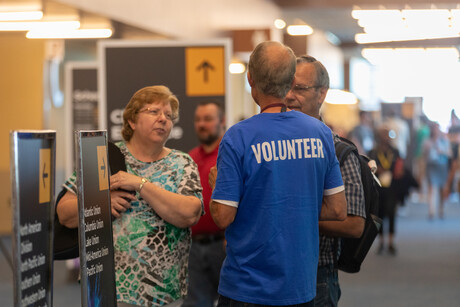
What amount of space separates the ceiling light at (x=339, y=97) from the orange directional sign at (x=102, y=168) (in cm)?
2339

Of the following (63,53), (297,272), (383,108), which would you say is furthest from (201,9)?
(383,108)

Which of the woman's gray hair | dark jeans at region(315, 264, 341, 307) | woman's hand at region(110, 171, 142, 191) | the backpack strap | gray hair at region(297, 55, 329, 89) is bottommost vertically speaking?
dark jeans at region(315, 264, 341, 307)

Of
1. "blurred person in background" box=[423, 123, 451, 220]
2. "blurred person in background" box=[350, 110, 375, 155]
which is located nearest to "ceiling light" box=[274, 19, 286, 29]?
"blurred person in background" box=[350, 110, 375, 155]

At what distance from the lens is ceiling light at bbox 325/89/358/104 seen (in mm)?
26459

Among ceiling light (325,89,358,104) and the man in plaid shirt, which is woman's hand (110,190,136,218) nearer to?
the man in plaid shirt

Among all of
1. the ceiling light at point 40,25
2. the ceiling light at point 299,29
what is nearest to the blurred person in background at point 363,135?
the ceiling light at point 299,29

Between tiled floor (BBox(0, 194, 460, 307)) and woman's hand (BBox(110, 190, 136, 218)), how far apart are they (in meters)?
3.96

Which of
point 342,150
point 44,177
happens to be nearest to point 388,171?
point 342,150

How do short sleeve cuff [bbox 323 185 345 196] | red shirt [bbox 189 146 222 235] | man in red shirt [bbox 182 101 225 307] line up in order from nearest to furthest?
short sleeve cuff [bbox 323 185 345 196] < red shirt [bbox 189 146 222 235] < man in red shirt [bbox 182 101 225 307]

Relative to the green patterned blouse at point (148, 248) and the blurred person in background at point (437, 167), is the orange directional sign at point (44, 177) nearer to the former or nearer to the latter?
the green patterned blouse at point (148, 248)

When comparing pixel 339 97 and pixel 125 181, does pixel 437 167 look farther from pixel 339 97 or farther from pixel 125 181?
pixel 339 97

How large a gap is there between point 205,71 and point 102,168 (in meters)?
2.41

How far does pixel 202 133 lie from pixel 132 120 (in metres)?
1.73

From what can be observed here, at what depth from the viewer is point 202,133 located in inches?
190
